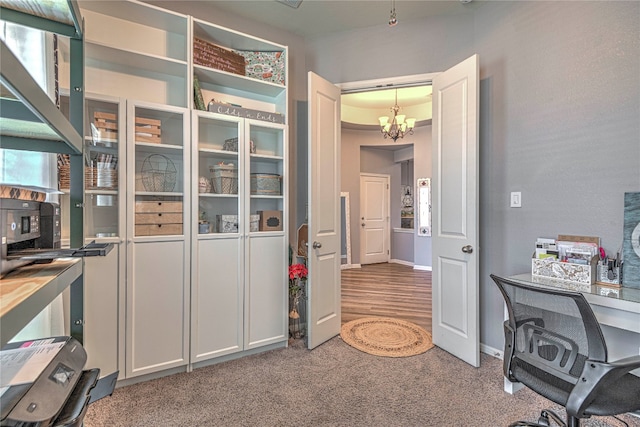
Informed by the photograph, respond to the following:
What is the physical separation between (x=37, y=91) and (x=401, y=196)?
7152 millimetres

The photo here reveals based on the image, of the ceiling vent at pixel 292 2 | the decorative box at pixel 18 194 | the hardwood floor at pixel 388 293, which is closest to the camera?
the decorative box at pixel 18 194

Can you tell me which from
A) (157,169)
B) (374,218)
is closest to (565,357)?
(157,169)

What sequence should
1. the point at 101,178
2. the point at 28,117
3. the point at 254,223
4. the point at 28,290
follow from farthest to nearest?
the point at 254,223 < the point at 101,178 < the point at 28,117 < the point at 28,290

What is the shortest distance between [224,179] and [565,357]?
2375 mm

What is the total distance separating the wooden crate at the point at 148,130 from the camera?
2178 millimetres

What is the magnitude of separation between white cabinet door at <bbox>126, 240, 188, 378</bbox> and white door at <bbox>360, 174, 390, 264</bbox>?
15.9 ft

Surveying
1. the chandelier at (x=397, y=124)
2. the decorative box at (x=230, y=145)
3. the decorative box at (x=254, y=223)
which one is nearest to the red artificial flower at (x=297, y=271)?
the decorative box at (x=254, y=223)

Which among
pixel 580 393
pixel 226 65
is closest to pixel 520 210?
pixel 580 393

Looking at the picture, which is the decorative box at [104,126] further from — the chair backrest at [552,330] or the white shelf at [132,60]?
the chair backrest at [552,330]

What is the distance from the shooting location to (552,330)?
1368 mm

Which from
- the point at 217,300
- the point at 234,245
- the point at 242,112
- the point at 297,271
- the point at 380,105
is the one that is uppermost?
the point at 380,105

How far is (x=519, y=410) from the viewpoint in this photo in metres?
1.84

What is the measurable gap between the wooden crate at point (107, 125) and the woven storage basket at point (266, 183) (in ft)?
3.36

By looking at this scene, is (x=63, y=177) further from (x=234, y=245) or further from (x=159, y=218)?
(x=234, y=245)
